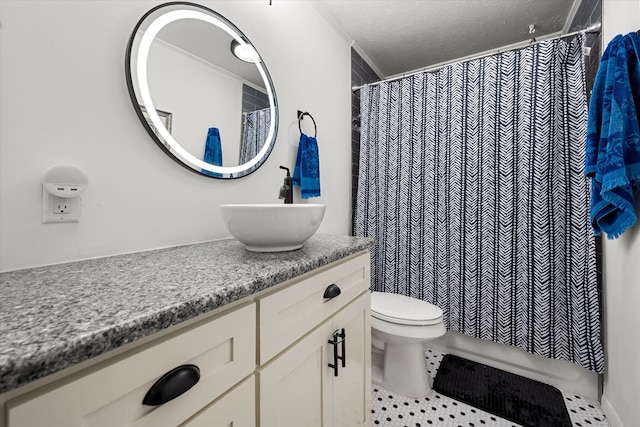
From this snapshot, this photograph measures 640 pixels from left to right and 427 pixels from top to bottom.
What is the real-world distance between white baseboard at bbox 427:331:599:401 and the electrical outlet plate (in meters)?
2.05

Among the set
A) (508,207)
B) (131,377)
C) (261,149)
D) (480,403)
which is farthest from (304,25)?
(480,403)

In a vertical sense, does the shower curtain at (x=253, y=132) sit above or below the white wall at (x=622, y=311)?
above

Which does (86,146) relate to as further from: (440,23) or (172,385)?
(440,23)

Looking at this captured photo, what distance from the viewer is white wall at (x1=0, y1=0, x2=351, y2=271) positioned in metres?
0.65

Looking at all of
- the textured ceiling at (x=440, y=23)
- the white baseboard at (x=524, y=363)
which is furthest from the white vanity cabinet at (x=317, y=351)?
the textured ceiling at (x=440, y=23)

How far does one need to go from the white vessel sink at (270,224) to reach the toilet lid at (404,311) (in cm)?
84

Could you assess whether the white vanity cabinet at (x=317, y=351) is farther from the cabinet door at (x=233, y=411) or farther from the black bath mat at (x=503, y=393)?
the black bath mat at (x=503, y=393)

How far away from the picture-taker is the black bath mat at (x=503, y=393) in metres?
1.28

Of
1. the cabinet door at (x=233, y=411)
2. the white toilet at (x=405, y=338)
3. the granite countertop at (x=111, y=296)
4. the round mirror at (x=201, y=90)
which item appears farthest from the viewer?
the white toilet at (x=405, y=338)

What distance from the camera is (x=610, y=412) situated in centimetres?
125

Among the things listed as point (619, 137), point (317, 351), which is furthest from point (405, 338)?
point (619, 137)

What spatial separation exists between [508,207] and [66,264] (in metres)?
1.91

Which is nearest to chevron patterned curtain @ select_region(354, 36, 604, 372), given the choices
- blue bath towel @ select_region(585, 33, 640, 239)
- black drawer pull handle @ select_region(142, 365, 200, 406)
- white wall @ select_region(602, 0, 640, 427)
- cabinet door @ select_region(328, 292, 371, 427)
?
white wall @ select_region(602, 0, 640, 427)

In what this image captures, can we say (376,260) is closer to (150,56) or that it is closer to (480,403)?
(480,403)
